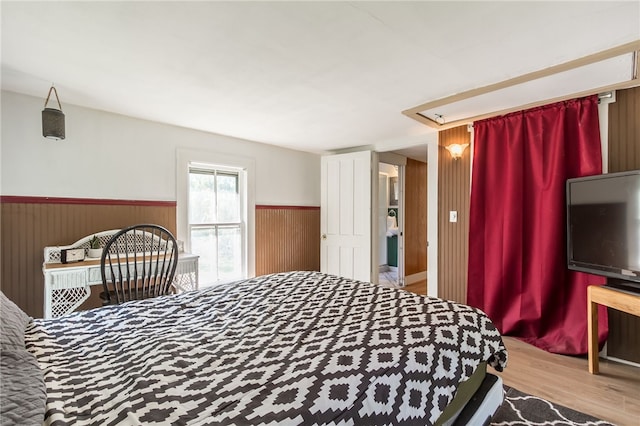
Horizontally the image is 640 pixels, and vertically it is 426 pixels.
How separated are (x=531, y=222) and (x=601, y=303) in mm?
912

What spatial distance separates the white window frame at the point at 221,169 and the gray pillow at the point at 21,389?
8.49 ft

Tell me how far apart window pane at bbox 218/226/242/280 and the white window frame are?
9cm

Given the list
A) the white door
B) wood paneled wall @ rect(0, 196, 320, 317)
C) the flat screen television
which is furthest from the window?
the flat screen television

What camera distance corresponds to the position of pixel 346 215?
4426 mm

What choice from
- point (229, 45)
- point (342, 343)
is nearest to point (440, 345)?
point (342, 343)

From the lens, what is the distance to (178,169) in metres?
3.42

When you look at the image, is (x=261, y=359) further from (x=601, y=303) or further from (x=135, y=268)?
(x=601, y=303)

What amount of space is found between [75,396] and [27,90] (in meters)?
2.79

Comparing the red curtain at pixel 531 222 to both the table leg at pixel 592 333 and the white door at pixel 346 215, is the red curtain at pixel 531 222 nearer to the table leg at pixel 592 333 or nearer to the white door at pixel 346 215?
the table leg at pixel 592 333

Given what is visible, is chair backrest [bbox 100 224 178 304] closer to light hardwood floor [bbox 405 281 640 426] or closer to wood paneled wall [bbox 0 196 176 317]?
wood paneled wall [bbox 0 196 176 317]

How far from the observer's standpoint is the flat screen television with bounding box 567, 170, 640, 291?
6.79ft

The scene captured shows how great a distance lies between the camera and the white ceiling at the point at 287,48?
57.7 inches

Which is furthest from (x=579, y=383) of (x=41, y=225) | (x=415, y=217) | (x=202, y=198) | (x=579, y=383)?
(x=41, y=225)

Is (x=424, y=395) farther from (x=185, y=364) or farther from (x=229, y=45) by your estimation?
(x=229, y=45)
